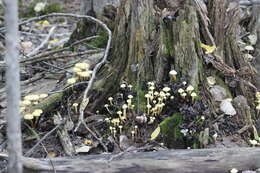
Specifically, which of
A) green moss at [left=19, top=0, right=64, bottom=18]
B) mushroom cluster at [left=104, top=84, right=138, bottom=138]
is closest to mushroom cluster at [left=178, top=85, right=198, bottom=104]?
mushroom cluster at [left=104, top=84, right=138, bottom=138]

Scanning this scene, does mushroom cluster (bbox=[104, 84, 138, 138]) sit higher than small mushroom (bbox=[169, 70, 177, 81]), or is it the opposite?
small mushroom (bbox=[169, 70, 177, 81])

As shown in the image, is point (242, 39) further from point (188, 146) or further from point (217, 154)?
point (217, 154)

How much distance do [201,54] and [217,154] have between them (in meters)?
1.47

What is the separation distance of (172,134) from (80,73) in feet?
3.71

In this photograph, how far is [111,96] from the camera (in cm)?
514

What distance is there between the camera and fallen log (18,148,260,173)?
→ 3.77 meters

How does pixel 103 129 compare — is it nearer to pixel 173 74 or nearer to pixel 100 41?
pixel 173 74

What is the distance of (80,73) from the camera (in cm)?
475

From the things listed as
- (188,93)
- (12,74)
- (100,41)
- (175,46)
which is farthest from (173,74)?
(12,74)

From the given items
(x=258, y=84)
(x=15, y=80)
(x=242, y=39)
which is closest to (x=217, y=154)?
(x=258, y=84)

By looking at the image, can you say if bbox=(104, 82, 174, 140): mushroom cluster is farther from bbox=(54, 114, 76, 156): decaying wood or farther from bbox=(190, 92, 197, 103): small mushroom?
bbox=(54, 114, 76, 156): decaying wood

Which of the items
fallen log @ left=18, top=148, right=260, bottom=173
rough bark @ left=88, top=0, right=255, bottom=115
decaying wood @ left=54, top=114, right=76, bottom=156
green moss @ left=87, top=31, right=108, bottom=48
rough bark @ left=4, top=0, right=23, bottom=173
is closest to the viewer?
rough bark @ left=4, top=0, right=23, bottom=173

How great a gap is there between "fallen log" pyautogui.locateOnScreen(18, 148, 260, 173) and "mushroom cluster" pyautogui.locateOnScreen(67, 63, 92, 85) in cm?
108

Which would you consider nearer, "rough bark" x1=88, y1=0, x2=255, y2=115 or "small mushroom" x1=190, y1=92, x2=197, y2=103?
"small mushroom" x1=190, y1=92, x2=197, y2=103
